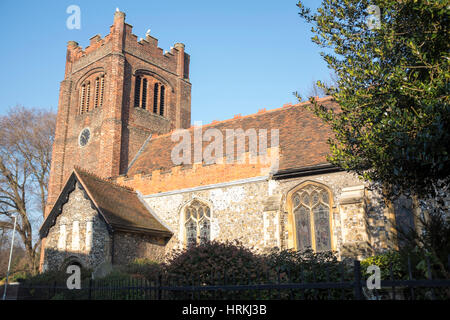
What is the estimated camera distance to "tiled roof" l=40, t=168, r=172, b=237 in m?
16.0

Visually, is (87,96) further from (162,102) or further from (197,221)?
(197,221)

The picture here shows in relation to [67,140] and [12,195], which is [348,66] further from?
[12,195]

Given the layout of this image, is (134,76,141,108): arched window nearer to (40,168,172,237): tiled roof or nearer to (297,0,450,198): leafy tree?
(40,168,172,237): tiled roof

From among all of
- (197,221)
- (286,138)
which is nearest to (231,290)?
(197,221)

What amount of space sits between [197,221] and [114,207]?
3.67m

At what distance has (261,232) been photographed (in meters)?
15.4

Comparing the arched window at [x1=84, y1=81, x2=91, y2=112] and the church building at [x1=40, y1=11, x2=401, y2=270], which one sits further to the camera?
the arched window at [x1=84, y1=81, x2=91, y2=112]

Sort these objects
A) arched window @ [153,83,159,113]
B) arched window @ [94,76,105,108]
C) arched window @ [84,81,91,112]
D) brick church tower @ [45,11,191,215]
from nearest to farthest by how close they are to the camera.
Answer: brick church tower @ [45,11,191,215]
arched window @ [94,76,105,108]
arched window @ [84,81,91,112]
arched window @ [153,83,159,113]

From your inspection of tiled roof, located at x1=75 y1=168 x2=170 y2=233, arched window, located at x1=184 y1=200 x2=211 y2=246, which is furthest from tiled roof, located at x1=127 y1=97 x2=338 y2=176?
arched window, located at x1=184 y1=200 x2=211 y2=246

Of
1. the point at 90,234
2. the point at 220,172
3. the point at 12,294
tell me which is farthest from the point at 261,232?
the point at 12,294

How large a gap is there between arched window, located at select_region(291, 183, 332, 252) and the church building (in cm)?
4

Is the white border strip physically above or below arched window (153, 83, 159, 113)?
below

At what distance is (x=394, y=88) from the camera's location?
6980 mm

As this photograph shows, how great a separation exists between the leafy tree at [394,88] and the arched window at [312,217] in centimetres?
634
